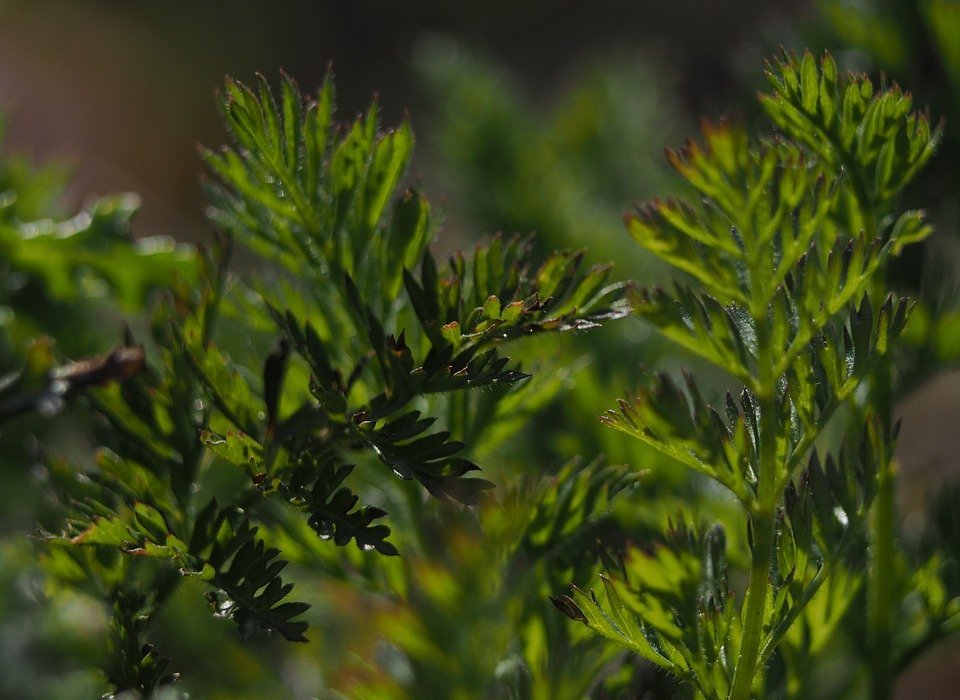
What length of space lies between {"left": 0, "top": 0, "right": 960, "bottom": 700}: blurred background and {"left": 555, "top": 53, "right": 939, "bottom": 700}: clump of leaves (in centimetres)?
7

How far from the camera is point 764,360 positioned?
372mm

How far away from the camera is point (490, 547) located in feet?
1.63

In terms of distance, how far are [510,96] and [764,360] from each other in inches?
29.8

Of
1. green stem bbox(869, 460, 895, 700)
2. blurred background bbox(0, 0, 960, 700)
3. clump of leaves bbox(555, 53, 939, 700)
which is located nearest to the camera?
clump of leaves bbox(555, 53, 939, 700)

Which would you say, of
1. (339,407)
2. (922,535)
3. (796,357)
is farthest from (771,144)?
(922,535)

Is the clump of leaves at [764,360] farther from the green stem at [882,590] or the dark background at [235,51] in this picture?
the dark background at [235,51]

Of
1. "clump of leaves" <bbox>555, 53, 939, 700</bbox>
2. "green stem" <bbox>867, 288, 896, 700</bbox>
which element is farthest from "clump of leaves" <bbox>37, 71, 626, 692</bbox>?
"green stem" <bbox>867, 288, 896, 700</bbox>

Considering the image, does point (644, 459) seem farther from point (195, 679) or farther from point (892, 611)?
point (195, 679)

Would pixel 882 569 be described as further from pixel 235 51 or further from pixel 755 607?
pixel 235 51

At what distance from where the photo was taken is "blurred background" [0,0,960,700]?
66cm

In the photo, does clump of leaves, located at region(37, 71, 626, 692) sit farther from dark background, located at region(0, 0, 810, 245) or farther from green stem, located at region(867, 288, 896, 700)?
dark background, located at region(0, 0, 810, 245)

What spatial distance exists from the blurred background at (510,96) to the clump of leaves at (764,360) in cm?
7

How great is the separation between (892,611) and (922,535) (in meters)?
0.09

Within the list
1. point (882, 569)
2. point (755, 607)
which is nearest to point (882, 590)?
point (882, 569)
